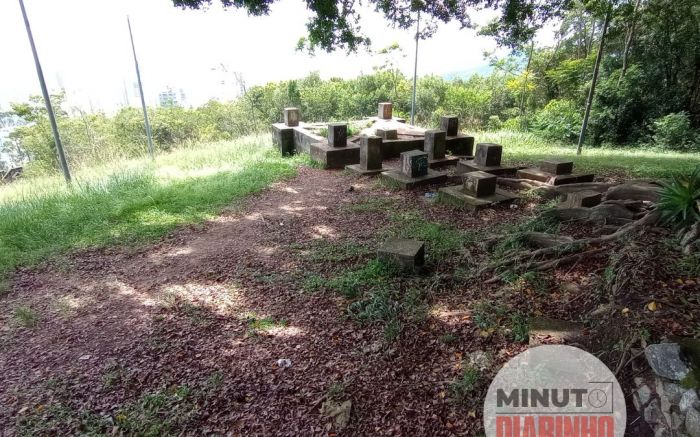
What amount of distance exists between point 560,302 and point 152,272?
4.14 m

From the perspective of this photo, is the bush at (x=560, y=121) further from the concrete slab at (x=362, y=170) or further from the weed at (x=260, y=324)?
the weed at (x=260, y=324)

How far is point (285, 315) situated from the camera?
3.37 meters

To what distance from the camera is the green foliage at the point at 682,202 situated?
3197 millimetres

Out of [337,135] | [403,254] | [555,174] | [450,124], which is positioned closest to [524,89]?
[450,124]

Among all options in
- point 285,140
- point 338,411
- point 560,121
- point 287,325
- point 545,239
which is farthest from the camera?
point 560,121

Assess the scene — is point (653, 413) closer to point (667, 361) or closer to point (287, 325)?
point (667, 361)

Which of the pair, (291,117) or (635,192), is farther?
(291,117)

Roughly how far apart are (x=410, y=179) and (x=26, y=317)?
5.55m

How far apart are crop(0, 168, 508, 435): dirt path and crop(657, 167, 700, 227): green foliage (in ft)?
6.76

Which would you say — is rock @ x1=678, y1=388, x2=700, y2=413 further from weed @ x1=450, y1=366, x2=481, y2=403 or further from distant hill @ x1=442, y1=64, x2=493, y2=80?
distant hill @ x1=442, y1=64, x2=493, y2=80

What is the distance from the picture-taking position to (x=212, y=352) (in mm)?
2959

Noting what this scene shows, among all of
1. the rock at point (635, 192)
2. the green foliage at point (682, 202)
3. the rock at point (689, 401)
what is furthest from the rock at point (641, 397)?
the rock at point (635, 192)

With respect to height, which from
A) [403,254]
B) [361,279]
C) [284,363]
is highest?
[403,254]

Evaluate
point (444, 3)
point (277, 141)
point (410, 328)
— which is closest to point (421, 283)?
point (410, 328)
